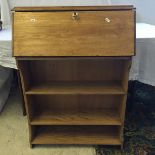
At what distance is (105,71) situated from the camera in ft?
5.27

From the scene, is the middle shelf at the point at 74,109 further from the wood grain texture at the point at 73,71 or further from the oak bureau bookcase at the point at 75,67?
the wood grain texture at the point at 73,71

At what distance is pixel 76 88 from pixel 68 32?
403mm

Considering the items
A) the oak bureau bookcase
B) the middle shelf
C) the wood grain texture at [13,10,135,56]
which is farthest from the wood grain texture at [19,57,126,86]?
the wood grain texture at [13,10,135,56]

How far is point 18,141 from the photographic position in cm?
170

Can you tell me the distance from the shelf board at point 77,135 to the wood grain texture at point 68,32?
689 mm

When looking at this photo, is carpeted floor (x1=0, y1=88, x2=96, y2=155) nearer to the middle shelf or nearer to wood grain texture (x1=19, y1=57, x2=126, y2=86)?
the middle shelf

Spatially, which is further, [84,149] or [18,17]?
[84,149]

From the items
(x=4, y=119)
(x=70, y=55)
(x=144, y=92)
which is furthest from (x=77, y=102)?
(x=144, y=92)

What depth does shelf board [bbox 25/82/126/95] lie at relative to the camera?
4.68 ft

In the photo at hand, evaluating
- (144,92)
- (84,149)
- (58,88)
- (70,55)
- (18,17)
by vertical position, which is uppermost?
(18,17)

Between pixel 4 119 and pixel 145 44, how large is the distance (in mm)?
1312

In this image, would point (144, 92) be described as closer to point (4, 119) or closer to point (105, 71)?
point (105, 71)

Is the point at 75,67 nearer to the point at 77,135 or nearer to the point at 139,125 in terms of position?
the point at 77,135

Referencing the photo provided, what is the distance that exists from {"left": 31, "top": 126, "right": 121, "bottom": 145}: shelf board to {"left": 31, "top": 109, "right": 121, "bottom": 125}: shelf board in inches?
5.7
